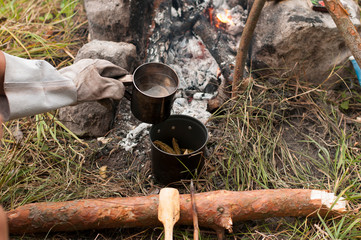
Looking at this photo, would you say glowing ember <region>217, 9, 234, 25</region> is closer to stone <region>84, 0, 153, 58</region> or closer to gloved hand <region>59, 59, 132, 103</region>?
stone <region>84, 0, 153, 58</region>

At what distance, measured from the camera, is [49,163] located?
8.66 feet

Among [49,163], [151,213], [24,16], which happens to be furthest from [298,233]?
[24,16]

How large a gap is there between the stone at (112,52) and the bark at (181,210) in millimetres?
1269

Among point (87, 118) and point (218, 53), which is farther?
point (218, 53)

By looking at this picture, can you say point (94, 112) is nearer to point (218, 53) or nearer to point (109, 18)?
point (109, 18)

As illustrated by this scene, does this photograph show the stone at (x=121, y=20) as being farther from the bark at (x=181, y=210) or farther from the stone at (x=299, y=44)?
the bark at (x=181, y=210)

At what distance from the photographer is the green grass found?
2238 millimetres

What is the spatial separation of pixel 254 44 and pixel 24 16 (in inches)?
102

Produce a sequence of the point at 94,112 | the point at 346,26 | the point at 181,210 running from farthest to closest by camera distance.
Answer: the point at 94,112, the point at 181,210, the point at 346,26

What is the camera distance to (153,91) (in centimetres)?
233

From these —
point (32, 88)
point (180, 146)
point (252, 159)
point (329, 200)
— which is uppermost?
point (32, 88)

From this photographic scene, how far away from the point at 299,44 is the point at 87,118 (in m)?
1.90

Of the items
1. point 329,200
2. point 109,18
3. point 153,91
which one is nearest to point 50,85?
point 153,91

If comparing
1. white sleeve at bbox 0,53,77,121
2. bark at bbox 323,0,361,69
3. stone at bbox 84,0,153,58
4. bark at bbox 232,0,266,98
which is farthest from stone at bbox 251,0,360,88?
white sleeve at bbox 0,53,77,121
